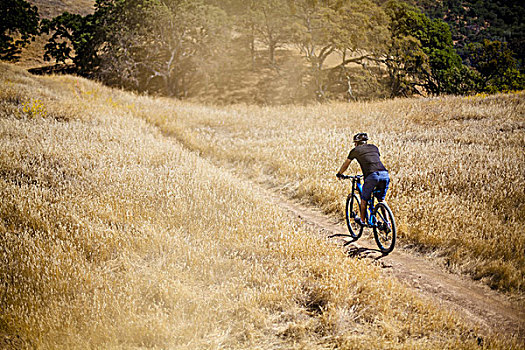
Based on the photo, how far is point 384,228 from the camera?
5.53 m

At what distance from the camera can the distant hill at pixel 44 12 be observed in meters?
35.9

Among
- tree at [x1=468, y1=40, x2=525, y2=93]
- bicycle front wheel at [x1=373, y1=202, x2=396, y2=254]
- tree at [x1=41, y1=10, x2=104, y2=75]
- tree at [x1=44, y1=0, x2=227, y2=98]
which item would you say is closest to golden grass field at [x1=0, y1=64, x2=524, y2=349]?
bicycle front wheel at [x1=373, y1=202, x2=396, y2=254]

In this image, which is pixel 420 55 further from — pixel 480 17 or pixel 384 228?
pixel 480 17

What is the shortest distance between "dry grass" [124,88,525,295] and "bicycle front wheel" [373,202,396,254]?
70 centimetres

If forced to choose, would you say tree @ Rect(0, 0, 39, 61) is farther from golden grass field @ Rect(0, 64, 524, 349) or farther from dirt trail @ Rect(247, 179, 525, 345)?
dirt trail @ Rect(247, 179, 525, 345)

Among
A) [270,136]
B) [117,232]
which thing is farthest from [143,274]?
[270,136]

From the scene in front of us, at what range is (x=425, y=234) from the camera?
591cm

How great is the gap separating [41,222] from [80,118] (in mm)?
9671

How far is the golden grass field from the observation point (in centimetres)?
366

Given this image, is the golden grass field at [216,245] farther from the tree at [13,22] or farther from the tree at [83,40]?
the tree at [13,22]

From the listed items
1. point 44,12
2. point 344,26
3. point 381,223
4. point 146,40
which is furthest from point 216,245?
point 44,12

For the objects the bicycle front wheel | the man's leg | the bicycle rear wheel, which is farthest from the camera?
the bicycle rear wheel

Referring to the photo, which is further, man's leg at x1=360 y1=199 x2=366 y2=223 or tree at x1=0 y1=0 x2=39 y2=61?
tree at x1=0 y1=0 x2=39 y2=61

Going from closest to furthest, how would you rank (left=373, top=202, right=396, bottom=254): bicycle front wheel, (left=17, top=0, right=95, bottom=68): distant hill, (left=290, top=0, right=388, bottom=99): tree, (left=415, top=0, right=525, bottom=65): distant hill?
(left=373, top=202, right=396, bottom=254): bicycle front wheel, (left=290, top=0, right=388, bottom=99): tree, (left=17, top=0, right=95, bottom=68): distant hill, (left=415, top=0, right=525, bottom=65): distant hill
